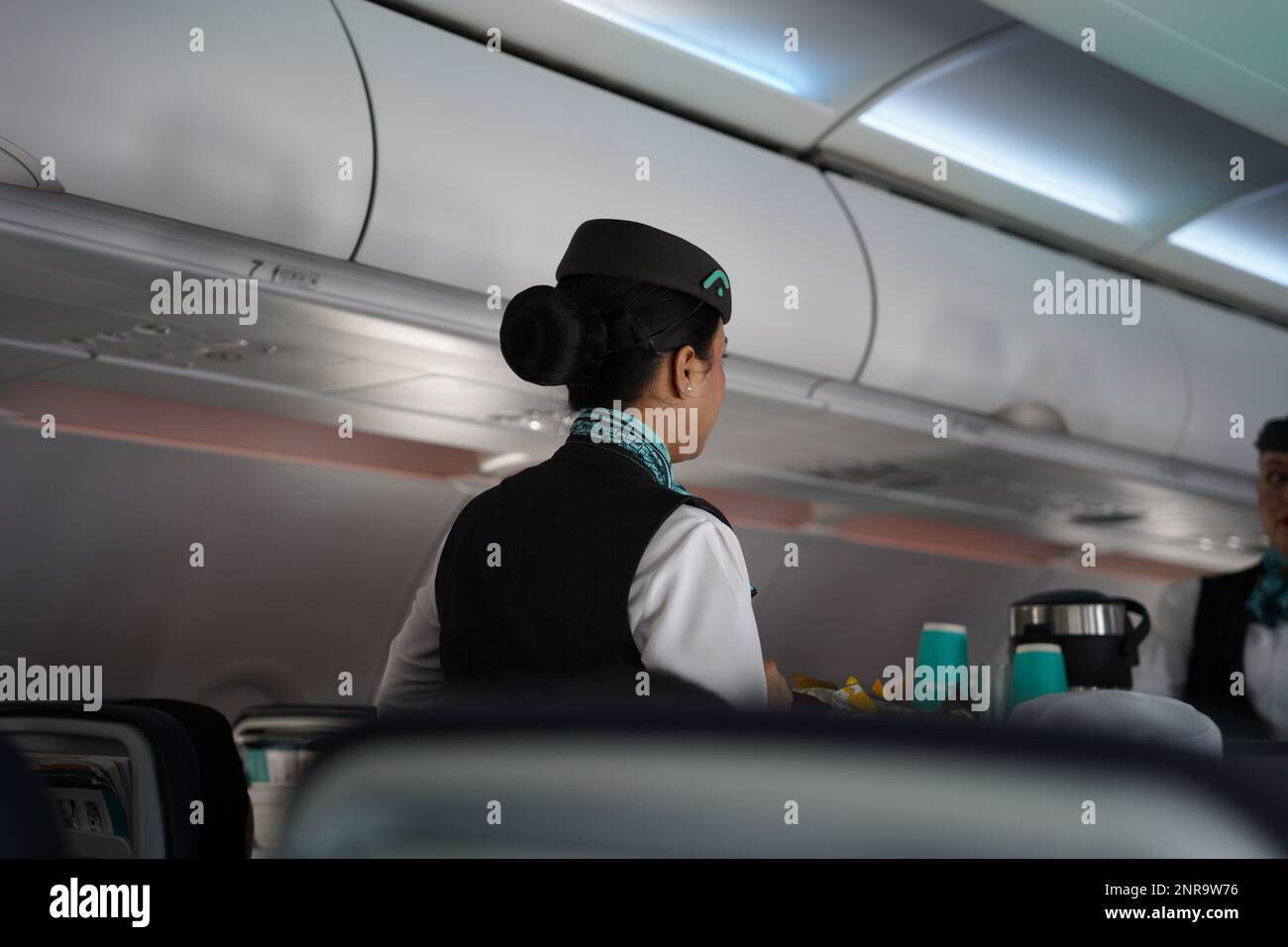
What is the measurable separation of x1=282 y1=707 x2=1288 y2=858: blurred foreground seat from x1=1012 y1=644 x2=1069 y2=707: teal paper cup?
174 cm

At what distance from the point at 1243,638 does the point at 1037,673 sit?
1.18 metres

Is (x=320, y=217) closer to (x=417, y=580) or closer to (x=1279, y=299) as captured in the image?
(x=417, y=580)

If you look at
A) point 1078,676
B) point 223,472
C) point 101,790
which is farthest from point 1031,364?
point 101,790

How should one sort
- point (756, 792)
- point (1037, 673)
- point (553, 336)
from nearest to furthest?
point (756, 792), point (553, 336), point (1037, 673)

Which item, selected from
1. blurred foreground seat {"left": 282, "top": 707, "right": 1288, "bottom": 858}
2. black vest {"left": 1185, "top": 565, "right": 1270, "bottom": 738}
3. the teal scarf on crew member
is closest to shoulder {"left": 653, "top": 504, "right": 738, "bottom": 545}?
the teal scarf on crew member

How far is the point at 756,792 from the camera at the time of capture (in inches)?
20.5

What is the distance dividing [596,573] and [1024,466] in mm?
3211

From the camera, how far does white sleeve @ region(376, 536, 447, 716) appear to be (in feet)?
5.22

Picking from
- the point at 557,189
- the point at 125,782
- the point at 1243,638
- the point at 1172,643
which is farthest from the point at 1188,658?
the point at 125,782

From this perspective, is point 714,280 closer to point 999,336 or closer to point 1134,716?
point 1134,716

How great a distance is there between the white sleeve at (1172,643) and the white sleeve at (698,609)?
2202mm

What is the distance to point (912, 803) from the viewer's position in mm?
513

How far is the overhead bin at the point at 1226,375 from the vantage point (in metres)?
4.45

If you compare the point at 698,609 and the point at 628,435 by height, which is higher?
the point at 628,435
